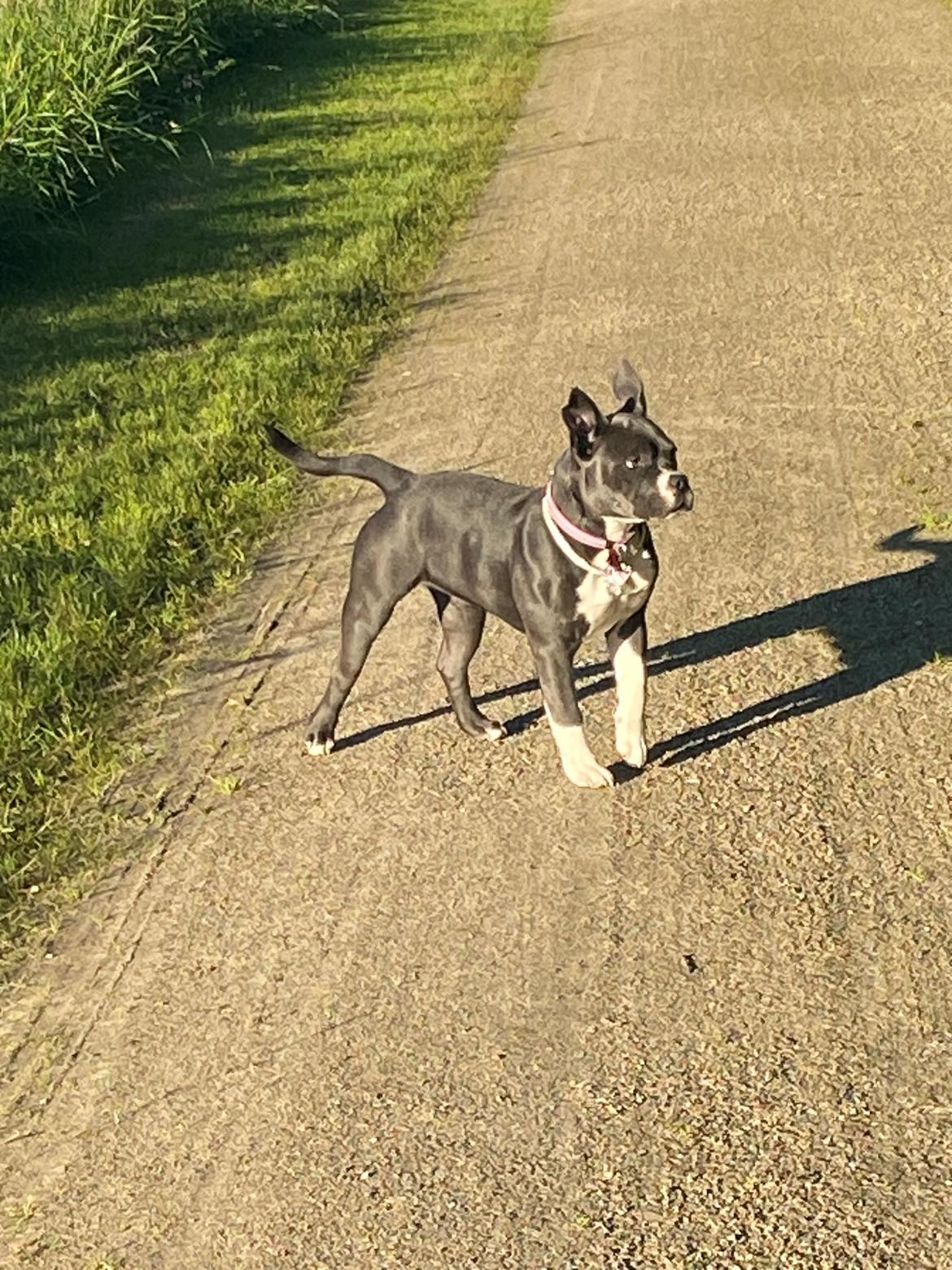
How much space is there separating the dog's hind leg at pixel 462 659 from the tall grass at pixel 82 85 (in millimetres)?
7153

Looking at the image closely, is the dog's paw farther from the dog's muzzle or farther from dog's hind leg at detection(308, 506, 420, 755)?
the dog's muzzle

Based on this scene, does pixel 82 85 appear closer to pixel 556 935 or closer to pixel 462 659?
pixel 462 659

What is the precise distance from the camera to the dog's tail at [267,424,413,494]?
5.65 meters

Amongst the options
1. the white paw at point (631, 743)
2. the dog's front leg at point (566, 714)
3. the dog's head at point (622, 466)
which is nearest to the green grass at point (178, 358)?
the dog's front leg at point (566, 714)

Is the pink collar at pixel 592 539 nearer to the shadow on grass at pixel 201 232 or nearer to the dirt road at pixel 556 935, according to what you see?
the dirt road at pixel 556 935

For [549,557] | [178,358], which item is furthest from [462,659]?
[178,358]

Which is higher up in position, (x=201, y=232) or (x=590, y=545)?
(x=590, y=545)

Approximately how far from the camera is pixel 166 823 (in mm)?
5699

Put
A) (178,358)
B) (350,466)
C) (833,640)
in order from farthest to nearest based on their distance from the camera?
(178,358)
(833,640)
(350,466)

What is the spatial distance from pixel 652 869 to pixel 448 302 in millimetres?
6324

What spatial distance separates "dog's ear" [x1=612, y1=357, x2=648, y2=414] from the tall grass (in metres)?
7.73

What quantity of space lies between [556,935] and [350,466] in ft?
5.28

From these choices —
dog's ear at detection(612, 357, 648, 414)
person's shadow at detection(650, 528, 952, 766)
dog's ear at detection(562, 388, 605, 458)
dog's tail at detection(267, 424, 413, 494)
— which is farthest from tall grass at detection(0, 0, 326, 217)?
dog's ear at detection(562, 388, 605, 458)

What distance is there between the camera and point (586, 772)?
17.6ft
